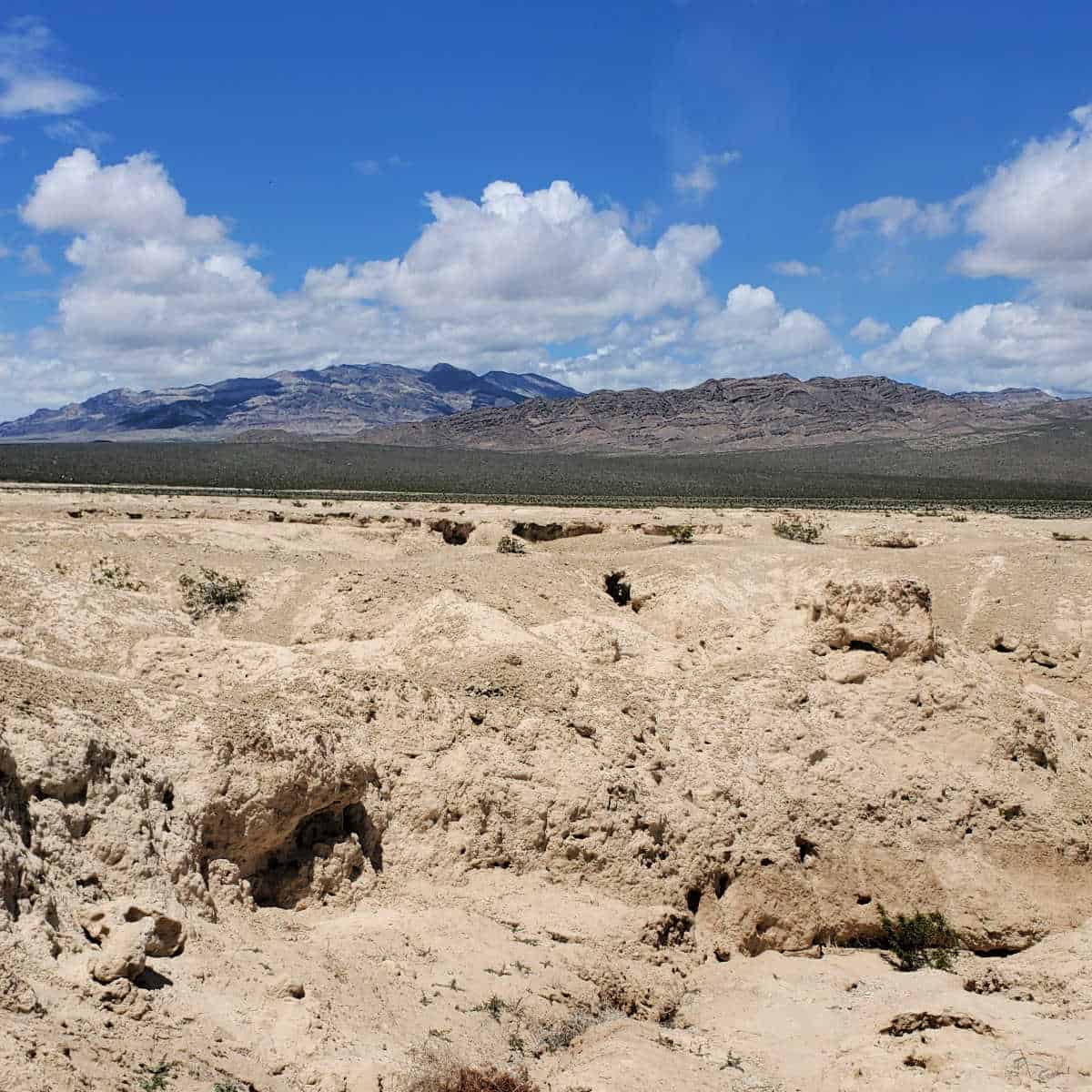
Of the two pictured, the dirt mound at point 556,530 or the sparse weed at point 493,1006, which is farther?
the dirt mound at point 556,530

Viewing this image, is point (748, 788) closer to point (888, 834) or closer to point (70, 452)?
point (888, 834)

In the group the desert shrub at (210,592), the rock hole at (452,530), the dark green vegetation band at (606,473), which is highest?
the dark green vegetation band at (606,473)

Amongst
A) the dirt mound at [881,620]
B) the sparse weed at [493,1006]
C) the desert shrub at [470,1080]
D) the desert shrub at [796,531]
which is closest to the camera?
the desert shrub at [470,1080]

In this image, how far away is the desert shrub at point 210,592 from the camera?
1513 cm

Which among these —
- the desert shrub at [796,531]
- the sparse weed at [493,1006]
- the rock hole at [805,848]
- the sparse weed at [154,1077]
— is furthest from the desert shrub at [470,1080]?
the desert shrub at [796,531]

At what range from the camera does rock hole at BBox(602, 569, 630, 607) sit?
16250mm

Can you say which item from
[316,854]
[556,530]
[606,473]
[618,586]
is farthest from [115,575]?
[606,473]

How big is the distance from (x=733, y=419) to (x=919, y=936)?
174 m

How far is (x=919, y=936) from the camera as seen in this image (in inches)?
411

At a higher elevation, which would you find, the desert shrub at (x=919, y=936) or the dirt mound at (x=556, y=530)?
the dirt mound at (x=556, y=530)

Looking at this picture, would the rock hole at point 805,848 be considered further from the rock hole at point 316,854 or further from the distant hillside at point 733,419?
the distant hillside at point 733,419

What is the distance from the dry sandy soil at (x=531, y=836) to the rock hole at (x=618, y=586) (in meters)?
0.87

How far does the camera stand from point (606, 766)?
33.8ft

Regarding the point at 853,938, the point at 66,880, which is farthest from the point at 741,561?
the point at 66,880
